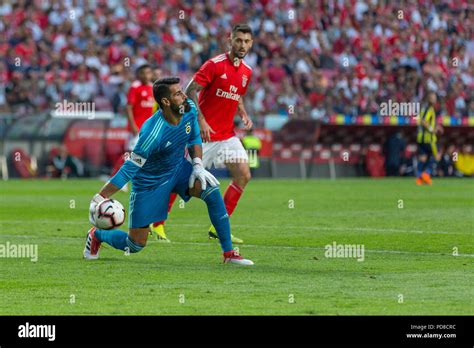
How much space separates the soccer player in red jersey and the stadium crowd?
17.1m

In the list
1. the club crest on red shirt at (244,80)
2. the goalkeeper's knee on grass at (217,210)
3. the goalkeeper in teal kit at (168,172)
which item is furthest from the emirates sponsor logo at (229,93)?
the goalkeeper's knee on grass at (217,210)

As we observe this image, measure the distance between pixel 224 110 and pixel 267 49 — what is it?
20962 mm

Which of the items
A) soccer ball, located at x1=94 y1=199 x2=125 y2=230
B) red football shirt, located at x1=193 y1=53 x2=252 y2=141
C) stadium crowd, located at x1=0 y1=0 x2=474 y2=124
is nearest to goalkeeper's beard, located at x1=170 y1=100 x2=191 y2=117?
soccer ball, located at x1=94 y1=199 x2=125 y2=230

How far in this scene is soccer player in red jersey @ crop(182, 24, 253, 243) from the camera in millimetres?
15281

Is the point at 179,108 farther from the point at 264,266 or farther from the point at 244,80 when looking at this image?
the point at 244,80

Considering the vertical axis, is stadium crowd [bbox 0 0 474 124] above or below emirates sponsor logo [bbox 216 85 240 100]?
above

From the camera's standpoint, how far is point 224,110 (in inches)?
615

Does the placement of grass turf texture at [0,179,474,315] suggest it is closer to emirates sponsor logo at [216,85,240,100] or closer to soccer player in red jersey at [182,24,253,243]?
soccer player in red jersey at [182,24,253,243]

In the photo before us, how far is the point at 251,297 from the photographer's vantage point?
396 inches

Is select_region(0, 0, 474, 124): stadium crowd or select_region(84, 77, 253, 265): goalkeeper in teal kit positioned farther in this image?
select_region(0, 0, 474, 124): stadium crowd

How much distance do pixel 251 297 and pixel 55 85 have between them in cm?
2340

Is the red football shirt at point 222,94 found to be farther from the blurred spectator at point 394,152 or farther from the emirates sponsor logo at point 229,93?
the blurred spectator at point 394,152

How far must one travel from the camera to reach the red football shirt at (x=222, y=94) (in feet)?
50.5

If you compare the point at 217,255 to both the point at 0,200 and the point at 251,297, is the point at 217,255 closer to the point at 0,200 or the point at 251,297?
the point at 251,297
